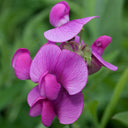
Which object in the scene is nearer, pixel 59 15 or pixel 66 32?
pixel 66 32

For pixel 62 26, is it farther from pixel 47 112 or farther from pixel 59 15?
pixel 47 112

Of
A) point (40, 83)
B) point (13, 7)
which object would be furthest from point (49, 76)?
point (13, 7)

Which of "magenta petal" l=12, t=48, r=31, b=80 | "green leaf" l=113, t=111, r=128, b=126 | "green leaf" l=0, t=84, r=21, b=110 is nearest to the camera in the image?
"magenta petal" l=12, t=48, r=31, b=80

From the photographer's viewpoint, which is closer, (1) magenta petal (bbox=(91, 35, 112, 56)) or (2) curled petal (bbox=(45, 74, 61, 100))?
(2) curled petal (bbox=(45, 74, 61, 100))

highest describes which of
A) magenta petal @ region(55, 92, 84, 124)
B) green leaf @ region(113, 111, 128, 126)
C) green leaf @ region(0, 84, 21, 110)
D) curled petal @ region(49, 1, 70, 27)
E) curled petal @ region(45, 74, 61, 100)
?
curled petal @ region(49, 1, 70, 27)

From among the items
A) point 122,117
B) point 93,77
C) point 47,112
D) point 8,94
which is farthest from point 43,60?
point 8,94

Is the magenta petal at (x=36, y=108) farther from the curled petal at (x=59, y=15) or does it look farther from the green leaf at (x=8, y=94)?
the green leaf at (x=8, y=94)

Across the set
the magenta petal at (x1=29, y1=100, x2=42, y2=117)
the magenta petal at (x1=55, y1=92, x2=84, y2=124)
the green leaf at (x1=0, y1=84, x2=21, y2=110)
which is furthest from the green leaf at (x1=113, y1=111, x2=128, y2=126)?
the green leaf at (x1=0, y1=84, x2=21, y2=110)

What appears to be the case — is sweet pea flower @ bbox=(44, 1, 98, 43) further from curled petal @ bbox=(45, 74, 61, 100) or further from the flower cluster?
curled petal @ bbox=(45, 74, 61, 100)

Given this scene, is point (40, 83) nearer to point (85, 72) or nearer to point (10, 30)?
point (85, 72)
